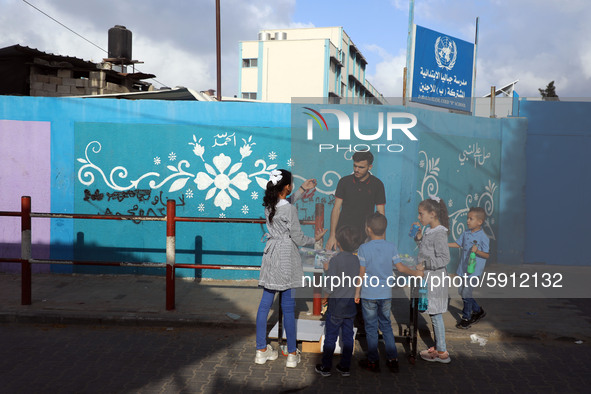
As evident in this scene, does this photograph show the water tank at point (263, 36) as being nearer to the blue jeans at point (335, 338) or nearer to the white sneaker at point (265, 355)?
the white sneaker at point (265, 355)

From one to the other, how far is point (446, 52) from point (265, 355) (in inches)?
315

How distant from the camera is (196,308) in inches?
245

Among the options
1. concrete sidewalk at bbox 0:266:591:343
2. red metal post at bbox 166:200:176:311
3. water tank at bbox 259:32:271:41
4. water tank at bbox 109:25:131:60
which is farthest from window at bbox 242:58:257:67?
Result: red metal post at bbox 166:200:176:311

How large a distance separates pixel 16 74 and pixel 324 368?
38.9ft

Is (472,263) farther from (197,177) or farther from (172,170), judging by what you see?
(172,170)

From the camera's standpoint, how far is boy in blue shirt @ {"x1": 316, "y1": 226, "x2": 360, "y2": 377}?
4414 millimetres

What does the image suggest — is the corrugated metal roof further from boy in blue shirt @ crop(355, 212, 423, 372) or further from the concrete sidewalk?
boy in blue shirt @ crop(355, 212, 423, 372)

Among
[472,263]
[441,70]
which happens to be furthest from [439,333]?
[441,70]

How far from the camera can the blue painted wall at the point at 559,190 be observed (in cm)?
924

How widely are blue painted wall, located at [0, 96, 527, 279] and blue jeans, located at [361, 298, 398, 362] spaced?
3.36 m

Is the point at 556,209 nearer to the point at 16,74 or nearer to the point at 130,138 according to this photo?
the point at 130,138

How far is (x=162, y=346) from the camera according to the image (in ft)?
17.0

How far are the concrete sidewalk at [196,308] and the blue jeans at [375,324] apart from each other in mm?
1165

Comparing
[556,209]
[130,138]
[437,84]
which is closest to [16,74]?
[130,138]
